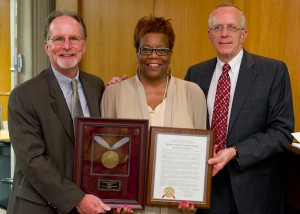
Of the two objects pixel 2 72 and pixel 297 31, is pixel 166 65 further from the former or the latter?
pixel 2 72

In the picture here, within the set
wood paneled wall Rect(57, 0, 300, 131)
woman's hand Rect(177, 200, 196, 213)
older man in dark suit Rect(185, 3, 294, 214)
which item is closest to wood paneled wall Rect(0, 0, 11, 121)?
wood paneled wall Rect(57, 0, 300, 131)

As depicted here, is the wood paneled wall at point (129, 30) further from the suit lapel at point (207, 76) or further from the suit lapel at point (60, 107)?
the suit lapel at point (60, 107)

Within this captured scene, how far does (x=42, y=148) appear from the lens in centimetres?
178

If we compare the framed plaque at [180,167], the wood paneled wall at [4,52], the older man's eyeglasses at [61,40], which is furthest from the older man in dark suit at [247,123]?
the wood paneled wall at [4,52]

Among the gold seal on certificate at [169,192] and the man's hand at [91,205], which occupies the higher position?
the gold seal on certificate at [169,192]

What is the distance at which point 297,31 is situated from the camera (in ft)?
10.8

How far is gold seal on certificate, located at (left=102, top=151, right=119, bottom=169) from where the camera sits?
5.88 ft

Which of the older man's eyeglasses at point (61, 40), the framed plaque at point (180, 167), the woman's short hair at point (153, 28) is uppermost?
the woman's short hair at point (153, 28)

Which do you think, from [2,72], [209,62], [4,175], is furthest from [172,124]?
[2,72]

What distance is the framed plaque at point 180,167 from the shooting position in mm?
1846

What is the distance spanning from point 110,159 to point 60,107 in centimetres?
30

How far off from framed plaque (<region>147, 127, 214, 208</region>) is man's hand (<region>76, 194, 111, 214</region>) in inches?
8.2

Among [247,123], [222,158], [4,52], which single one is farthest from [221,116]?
[4,52]

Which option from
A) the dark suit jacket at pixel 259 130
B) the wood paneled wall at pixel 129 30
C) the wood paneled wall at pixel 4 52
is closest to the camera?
the dark suit jacket at pixel 259 130
